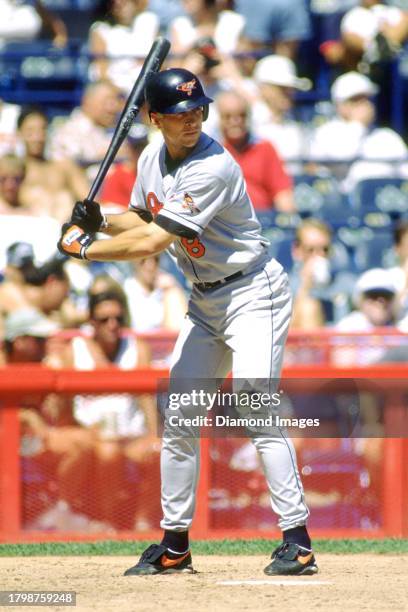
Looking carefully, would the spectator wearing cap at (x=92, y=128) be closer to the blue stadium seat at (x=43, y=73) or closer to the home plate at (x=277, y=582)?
the blue stadium seat at (x=43, y=73)

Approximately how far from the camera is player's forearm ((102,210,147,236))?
5148 millimetres

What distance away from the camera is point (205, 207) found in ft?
15.6

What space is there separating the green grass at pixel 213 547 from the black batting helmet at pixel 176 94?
2.20 meters

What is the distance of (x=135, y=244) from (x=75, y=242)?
0.28 m

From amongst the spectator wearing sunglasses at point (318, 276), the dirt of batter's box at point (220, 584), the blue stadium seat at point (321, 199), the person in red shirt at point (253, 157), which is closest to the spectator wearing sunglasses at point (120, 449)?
the dirt of batter's box at point (220, 584)

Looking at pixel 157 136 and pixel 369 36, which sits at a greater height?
pixel 369 36

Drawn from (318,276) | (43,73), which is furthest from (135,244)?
(43,73)

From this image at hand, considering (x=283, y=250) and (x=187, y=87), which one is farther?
(x=283, y=250)

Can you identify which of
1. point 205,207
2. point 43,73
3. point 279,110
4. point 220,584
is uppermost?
point 43,73

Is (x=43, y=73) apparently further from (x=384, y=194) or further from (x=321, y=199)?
(x=384, y=194)

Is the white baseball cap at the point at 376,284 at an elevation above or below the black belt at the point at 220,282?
above

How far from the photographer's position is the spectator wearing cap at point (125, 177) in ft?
28.8

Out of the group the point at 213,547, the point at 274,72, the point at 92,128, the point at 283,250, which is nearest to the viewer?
the point at 213,547

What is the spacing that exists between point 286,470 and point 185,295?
3.55 m
